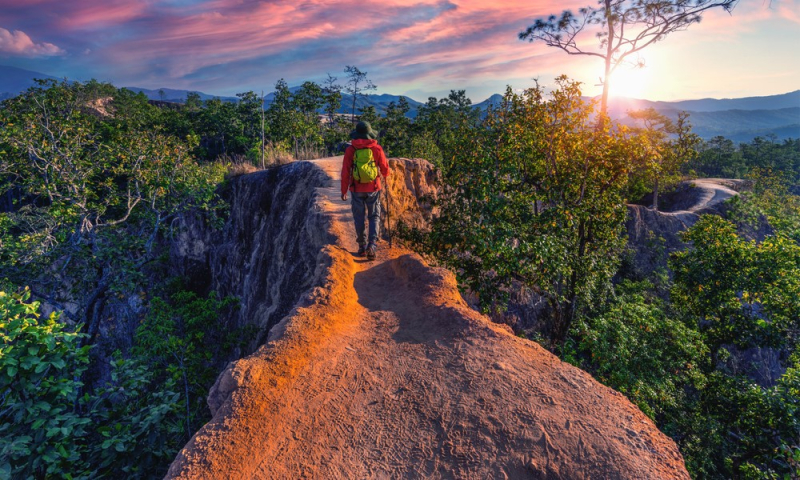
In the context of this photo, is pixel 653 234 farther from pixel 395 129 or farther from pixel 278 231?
pixel 395 129

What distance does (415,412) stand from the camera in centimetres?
354

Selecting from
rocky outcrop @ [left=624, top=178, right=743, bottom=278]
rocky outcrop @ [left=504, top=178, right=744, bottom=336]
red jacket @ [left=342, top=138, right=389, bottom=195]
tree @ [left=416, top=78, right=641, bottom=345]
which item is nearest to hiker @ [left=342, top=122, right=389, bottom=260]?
red jacket @ [left=342, top=138, right=389, bottom=195]

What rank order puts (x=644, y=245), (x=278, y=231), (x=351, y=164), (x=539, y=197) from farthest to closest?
(x=644, y=245) → (x=278, y=231) → (x=539, y=197) → (x=351, y=164)

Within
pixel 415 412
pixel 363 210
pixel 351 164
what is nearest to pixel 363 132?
pixel 351 164

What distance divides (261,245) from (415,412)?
34.7 ft

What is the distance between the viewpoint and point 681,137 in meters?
19.8

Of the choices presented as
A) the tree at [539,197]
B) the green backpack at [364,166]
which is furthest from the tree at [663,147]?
the green backpack at [364,166]

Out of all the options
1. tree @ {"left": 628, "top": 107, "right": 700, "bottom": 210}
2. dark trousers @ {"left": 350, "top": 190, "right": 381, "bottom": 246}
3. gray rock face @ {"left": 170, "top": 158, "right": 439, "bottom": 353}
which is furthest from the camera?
gray rock face @ {"left": 170, "top": 158, "right": 439, "bottom": 353}

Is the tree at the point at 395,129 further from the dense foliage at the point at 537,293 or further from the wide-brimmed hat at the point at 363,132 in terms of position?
the wide-brimmed hat at the point at 363,132

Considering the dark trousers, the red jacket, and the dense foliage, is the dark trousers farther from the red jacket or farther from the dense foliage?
the dense foliage

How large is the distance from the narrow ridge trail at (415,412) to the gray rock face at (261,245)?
3.01 m

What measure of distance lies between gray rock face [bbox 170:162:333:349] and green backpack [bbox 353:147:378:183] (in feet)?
4.86

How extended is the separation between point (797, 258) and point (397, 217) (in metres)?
9.66

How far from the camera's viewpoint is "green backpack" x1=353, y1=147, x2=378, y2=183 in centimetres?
697
